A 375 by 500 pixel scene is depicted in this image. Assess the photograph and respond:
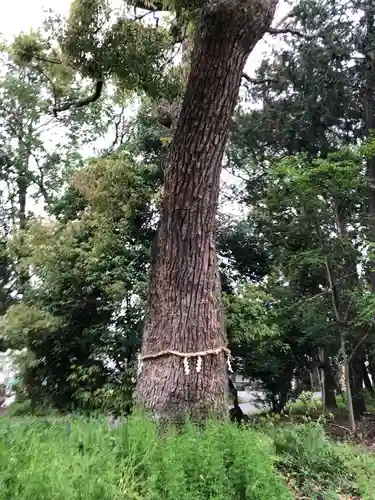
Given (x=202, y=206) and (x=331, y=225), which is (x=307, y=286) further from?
(x=202, y=206)

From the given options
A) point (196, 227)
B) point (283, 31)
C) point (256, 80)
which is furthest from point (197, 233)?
point (256, 80)

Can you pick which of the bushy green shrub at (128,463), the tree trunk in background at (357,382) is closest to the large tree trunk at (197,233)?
the bushy green shrub at (128,463)

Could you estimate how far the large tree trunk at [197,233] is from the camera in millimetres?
3477

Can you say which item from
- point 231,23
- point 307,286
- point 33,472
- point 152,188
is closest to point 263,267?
point 307,286

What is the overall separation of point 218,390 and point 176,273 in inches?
38.8

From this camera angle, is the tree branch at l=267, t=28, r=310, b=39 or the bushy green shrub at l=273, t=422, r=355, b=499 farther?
the tree branch at l=267, t=28, r=310, b=39

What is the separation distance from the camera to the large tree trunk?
348cm

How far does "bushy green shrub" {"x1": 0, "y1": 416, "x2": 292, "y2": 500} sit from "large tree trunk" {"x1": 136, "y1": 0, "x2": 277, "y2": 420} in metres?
0.71

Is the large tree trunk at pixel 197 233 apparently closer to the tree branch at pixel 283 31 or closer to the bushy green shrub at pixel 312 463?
the bushy green shrub at pixel 312 463

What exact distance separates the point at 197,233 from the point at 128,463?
2.04 m

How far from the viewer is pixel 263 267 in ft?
28.9

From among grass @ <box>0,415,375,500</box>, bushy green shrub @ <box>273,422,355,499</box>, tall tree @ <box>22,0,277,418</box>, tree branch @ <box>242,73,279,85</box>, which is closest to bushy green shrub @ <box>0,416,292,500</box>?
grass @ <box>0,415,375,500</box>

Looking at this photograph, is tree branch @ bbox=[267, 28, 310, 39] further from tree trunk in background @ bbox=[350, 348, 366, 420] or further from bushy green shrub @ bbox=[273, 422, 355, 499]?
tree trunk in background @ bbox=[350, 348, 366, 420]

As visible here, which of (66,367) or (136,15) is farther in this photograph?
(66,367)
